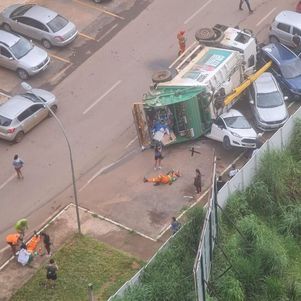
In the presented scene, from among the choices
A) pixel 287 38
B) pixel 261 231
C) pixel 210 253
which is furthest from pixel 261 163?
pixel 287 38

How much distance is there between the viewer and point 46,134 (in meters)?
36.1

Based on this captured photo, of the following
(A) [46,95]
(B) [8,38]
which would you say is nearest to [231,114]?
(A) [46,95]

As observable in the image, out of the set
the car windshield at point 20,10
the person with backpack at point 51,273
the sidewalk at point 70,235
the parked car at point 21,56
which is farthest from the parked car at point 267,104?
the car windshield at point 20,10

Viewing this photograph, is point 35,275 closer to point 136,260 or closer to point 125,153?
point 136,260

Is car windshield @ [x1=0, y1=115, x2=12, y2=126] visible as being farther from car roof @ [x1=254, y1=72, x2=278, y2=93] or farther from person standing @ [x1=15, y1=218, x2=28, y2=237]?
car roof @ [x1=254, y1=72, x2=278, y2=93]

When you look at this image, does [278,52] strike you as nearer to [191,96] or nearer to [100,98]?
[191,96]

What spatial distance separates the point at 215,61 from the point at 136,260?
30.4 feet

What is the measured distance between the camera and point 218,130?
34.6 meters

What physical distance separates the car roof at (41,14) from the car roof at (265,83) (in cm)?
961

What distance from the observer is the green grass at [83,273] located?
29547mm

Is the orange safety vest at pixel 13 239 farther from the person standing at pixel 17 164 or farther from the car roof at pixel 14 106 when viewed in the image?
the car roof at pixel 14 106

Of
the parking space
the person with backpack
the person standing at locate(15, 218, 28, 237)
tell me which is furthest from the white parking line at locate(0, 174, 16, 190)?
the parking space

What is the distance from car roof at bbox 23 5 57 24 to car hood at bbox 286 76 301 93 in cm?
1064

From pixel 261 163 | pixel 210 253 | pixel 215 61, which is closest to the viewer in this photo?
pixel 210 253
